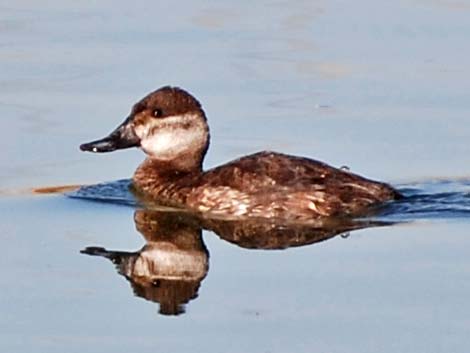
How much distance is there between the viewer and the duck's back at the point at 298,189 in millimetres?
12289

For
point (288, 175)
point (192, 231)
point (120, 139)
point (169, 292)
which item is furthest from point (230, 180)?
point (169, 292)

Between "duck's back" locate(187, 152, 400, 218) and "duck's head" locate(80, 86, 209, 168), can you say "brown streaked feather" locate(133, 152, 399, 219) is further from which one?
"duck's head" locate(80, 86, 209, 168)

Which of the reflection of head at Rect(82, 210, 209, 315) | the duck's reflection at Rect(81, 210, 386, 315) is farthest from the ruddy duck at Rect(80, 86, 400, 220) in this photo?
the reflection of head at Rect(82, 210, 209, 315)

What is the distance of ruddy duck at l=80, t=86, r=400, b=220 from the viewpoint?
40.3 ft

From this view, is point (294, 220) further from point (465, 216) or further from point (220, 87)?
point (220, 87)

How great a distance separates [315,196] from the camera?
12273 millimetres

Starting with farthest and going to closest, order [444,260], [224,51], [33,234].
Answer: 1. [224,51]
2. [33,234]
3. [444,260]

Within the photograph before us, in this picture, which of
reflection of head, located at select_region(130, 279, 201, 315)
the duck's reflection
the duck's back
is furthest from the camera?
the duck's back

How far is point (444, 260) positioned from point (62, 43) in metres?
6.14

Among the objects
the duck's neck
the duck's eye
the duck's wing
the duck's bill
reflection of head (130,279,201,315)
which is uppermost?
the duck's eye

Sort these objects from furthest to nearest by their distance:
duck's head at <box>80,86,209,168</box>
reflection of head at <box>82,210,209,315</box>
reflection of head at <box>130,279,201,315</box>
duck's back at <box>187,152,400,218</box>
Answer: duck's head at <box>80,86,209,168</box>, duck's back at <box>187,152,400,218</box>, reflection of head at <box>82,210,209,315</box>, reflection of head at <box>130,279,201,315</box>

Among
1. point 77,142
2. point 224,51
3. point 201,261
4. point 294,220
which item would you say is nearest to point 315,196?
point 294,220

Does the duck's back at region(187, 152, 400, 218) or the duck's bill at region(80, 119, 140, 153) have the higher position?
the duck's bill at region(80, 119, 140, 153)

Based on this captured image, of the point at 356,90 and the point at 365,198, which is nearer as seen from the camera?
the point at 365,198
